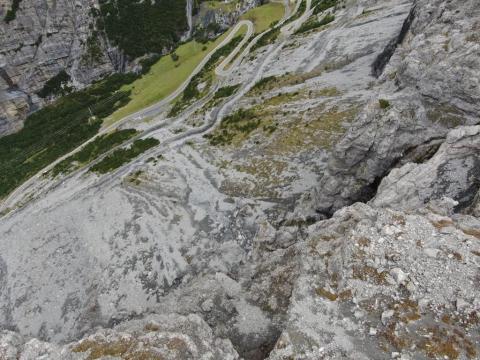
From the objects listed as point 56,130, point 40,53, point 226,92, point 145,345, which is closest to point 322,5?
point 226,92

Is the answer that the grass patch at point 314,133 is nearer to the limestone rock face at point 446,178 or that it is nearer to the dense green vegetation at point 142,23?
the limestone rock face at point 446,178

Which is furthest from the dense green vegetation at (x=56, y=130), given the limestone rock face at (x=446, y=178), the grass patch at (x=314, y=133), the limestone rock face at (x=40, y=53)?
the limestone rock face at (x=446, y=178)

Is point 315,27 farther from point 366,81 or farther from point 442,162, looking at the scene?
point 442,162

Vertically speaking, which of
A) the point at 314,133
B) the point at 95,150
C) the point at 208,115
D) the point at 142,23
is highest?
the point at 142,23

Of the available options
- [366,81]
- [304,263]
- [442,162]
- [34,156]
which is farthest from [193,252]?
[34,156]

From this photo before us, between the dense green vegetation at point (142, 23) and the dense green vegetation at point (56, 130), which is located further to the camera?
the dense green vegetation at point (142, 23)

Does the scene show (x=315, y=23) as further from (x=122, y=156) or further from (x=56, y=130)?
(x=56, y=130)

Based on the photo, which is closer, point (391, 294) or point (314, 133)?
point (391, 294)
